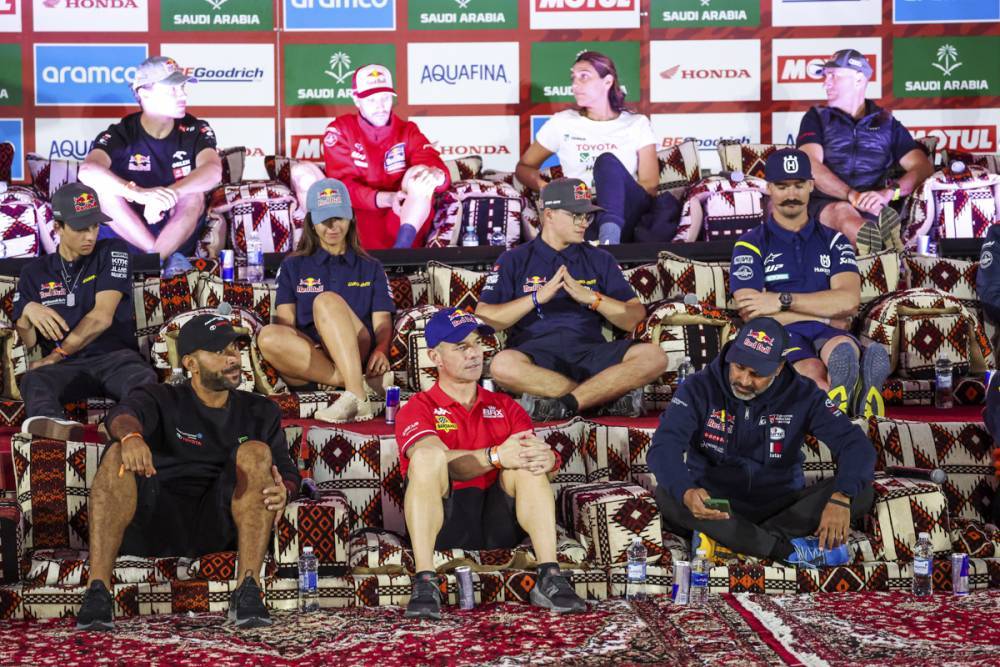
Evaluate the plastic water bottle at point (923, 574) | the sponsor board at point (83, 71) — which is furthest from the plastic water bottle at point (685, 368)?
the sponsor board at point (83, 71)

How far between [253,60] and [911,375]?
15.7 feet

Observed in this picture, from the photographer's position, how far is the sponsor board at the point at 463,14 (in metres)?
9.70

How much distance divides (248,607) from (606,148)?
4558mm

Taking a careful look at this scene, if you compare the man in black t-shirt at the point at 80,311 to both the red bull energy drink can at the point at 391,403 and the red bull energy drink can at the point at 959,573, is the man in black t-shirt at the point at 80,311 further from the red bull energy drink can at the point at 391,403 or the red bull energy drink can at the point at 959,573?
the red bull energy drink can at the point at 959,573

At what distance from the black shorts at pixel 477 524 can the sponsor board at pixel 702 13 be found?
523 cm

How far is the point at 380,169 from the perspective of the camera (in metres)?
8.37

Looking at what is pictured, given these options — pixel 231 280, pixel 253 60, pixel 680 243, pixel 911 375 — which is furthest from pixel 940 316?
pixel 253 60

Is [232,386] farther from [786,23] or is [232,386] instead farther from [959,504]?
[786,23]

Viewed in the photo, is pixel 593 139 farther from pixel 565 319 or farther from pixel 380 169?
pixel 565 319

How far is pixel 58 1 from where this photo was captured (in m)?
9.48

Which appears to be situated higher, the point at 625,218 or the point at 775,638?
the point at 625,218

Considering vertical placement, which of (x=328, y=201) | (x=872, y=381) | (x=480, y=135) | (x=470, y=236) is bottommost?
(x=872, y=381)

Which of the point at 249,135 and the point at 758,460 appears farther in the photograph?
the point at 249,135

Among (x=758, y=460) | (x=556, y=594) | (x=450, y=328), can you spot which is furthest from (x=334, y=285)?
(x=556, y=594)
